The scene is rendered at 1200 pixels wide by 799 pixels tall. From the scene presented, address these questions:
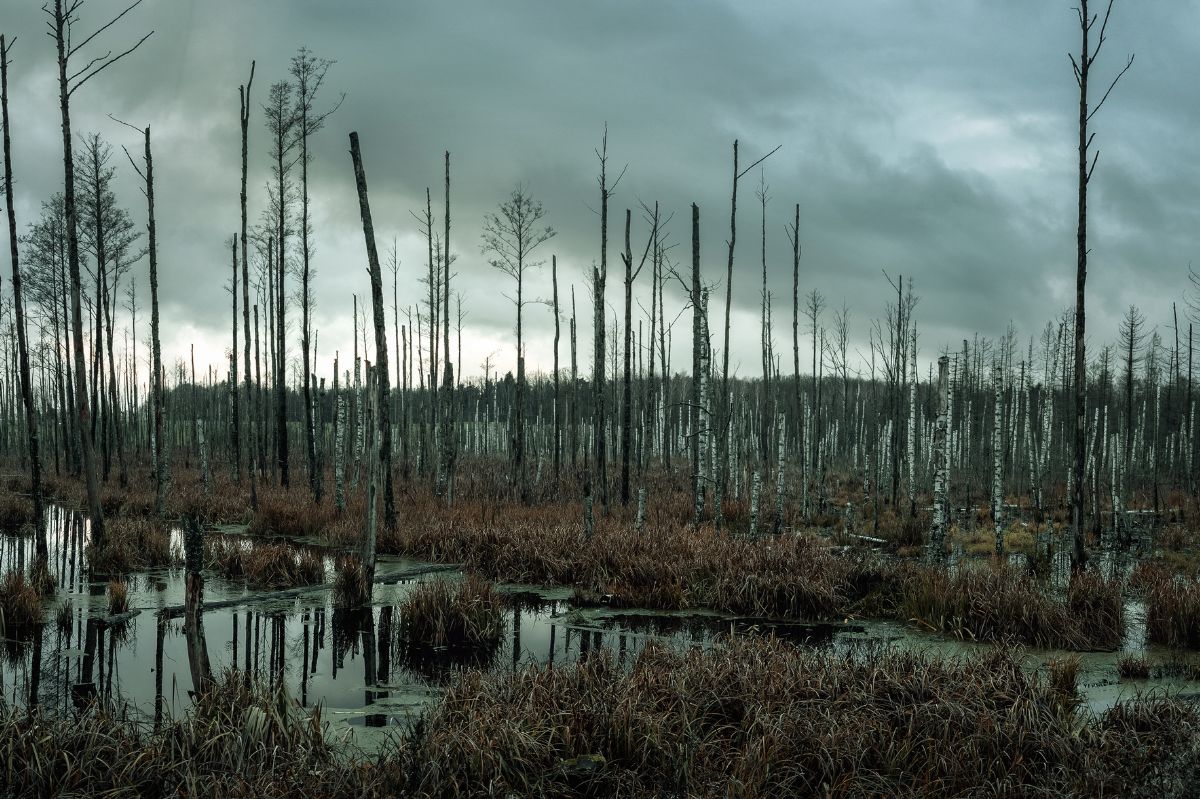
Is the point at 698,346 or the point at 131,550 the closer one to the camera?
the point at 131,550

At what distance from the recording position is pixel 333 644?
880 centimetres

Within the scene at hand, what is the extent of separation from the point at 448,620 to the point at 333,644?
4.37ft

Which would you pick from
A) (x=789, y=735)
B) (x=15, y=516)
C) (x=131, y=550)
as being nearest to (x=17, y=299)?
(x=131, y=550)

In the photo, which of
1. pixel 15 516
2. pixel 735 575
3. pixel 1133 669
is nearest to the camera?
pixel 1133 669

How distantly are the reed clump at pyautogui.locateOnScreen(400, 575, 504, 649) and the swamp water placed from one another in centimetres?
19

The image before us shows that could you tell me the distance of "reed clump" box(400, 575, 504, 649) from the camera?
29.1 ft

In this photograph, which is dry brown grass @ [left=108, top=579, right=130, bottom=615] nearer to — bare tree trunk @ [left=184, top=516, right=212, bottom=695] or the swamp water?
the swamp water

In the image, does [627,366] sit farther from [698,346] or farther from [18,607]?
[18,607]

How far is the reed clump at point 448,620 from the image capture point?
350 inches

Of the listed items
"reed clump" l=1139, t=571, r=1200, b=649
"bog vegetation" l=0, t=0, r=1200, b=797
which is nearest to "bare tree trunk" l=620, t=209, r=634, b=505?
"bog vegetation" l=0, t=0, r=1200, b=797

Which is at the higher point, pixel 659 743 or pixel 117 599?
pixel 659 743

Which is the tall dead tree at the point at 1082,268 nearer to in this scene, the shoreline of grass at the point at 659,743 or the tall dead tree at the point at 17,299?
the shoreline of grass at the point at 659,743

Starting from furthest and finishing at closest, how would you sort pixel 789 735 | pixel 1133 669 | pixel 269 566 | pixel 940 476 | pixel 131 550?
pixel 940 476 < pixel 131 550 < pixel 269 566 < pixel 1133 669 < pixel 789 735

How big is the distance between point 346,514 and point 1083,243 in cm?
1522
